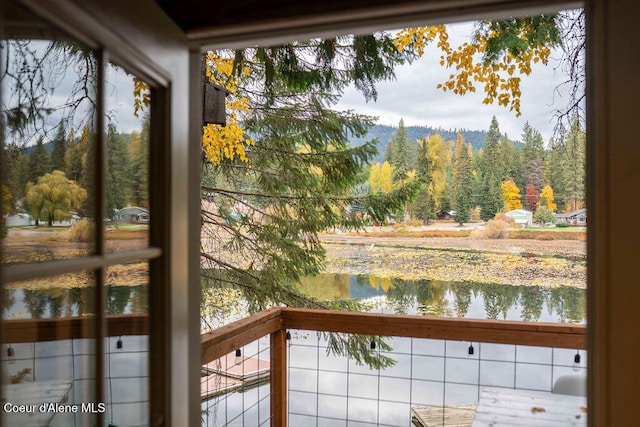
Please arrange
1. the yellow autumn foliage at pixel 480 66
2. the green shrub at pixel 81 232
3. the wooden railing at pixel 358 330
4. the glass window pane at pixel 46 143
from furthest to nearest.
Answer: the yellow autumn foliage at pixel 480 66 < the wooden railing at pixel 358 330 < the green shrub at pixel 81 232 < the glass window pane at pixel 46 143

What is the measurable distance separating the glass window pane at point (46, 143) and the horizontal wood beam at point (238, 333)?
97cm

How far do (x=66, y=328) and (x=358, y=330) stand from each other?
1634 mm

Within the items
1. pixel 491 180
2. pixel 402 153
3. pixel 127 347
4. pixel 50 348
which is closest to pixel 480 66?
pixel 402 153

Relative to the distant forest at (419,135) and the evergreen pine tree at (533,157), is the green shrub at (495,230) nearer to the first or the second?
the evergreen pine tree at (533,157)

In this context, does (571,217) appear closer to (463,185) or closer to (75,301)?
(463,185)

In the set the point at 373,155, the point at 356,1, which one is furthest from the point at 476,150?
the point at 356,1

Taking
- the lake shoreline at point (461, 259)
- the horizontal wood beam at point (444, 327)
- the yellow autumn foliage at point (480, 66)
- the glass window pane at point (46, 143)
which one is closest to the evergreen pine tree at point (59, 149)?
the glass window pane at point (46, 143)

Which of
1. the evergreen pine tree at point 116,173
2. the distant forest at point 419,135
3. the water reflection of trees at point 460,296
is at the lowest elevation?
the water reflection of trees at point 460,296

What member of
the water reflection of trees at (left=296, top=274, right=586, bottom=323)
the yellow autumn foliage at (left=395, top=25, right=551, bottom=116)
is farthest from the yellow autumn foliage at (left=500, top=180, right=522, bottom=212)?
the yellow autumn foliage at (left=395, top=25, right=551, bottom=116)

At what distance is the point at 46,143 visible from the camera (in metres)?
0.62

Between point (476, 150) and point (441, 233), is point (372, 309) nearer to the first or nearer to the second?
point (441, 233)

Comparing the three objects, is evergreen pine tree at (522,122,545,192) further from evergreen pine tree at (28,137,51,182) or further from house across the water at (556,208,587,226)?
evergreen pine tree at (28,137,51,182)

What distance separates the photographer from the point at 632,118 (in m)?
0.75

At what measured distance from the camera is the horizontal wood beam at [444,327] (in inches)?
75.7
